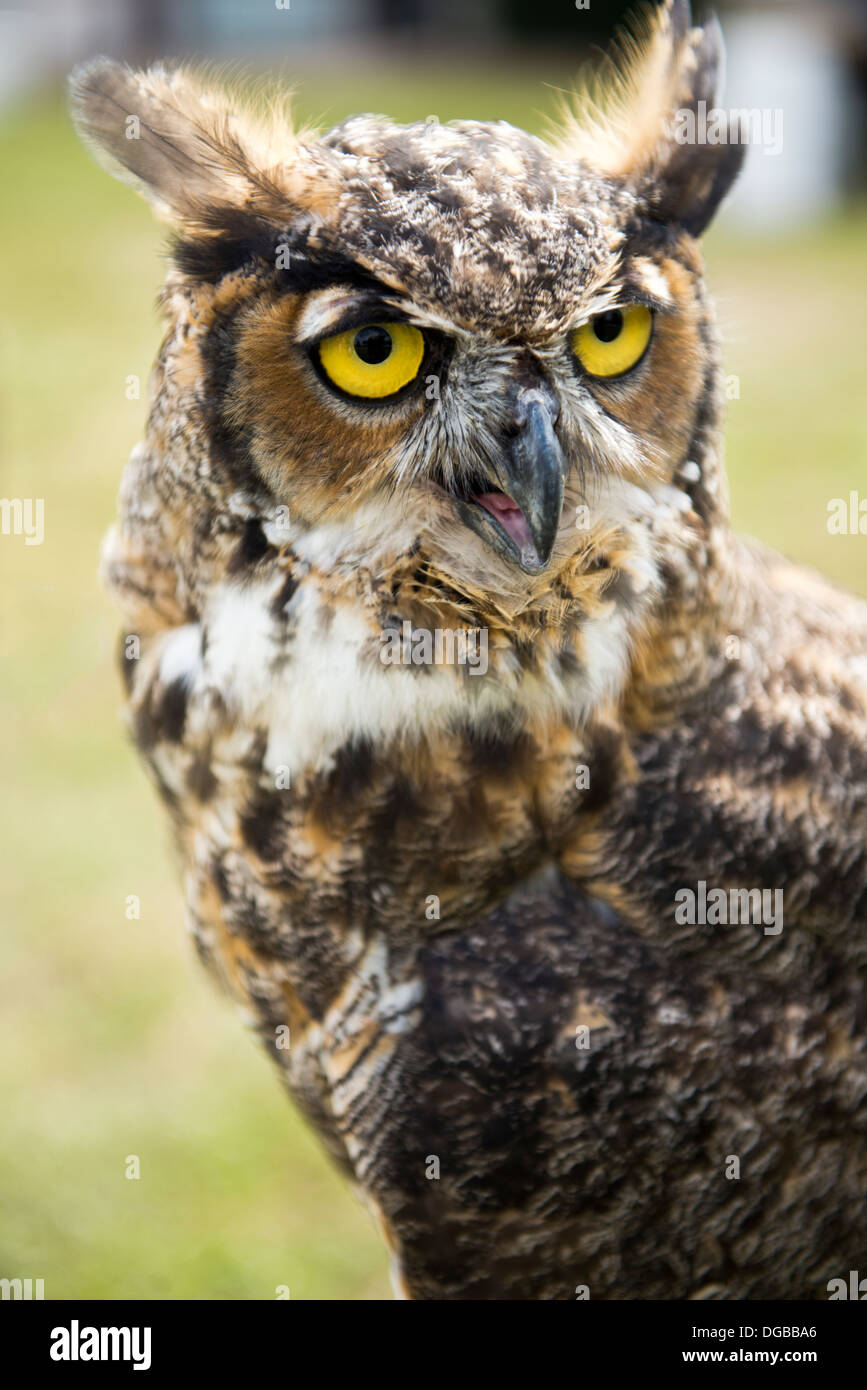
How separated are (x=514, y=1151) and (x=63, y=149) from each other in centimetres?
1466

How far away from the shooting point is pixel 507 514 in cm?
181

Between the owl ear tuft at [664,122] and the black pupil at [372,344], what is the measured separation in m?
0.44

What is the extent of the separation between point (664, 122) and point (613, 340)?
437mm

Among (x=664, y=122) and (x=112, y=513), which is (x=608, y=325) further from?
(x=112, y=513)

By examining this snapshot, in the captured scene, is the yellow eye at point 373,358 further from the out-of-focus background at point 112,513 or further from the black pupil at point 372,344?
the out-of-focus background at point 112,513

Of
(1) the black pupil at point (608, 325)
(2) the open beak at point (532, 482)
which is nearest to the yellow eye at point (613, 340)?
(1) the black pupil at point (608, 325)

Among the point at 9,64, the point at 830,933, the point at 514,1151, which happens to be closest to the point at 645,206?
the point at 830,933

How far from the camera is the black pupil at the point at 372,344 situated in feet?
5.53

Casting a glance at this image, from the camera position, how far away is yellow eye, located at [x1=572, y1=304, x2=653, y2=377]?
1.76 metres

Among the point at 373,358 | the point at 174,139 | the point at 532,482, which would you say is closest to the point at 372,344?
the point at 373,358

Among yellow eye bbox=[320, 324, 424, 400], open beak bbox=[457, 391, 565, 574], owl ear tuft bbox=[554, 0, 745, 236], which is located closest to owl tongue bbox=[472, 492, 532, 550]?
open beak bbox=[457, 391, 565, 574]

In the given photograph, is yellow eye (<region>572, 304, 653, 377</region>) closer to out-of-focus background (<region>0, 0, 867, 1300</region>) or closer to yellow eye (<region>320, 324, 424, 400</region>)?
yellow eye (<region>320, 324, 424, 400</region>)

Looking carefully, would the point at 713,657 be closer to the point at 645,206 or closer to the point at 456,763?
the point at 456,763
